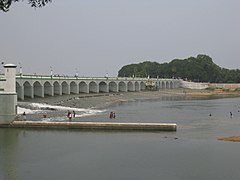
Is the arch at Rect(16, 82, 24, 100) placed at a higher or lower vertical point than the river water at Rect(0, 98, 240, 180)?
higher

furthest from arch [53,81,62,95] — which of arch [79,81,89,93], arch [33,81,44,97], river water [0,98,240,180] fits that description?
river water [0,98,240,180]

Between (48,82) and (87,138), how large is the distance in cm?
6340

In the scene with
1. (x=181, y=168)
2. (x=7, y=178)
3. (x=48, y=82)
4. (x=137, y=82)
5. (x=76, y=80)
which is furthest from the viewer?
(x=137, y=82)

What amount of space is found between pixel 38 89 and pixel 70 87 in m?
21.2

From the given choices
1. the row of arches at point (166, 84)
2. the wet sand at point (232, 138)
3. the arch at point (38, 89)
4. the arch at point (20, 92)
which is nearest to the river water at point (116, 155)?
the wet sand at point (232, 138)

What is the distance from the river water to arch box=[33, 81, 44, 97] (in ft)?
171

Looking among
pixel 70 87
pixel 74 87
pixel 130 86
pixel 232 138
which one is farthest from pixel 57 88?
pixel 232 138

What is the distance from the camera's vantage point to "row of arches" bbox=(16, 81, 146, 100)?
83.8 meters

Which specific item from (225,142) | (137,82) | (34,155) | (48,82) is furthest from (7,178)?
(137,82)

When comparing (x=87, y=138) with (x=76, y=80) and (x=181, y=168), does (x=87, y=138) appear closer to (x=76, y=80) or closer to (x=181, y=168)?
(x=181, y=168)

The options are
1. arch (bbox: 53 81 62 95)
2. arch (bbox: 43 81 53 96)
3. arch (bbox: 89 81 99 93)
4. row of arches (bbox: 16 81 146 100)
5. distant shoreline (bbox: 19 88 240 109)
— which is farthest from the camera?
arch (bbox: 89 81 99 93)

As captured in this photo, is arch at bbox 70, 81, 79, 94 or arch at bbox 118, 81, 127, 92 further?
arch at bbox 118, 81, 127, 92

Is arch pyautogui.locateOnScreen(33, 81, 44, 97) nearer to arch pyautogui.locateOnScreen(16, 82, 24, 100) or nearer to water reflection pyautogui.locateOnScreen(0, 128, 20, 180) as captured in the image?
arch pyautogui.locateOnScreen(16, 82, 24, 100)

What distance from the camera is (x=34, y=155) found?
26.1 meters
